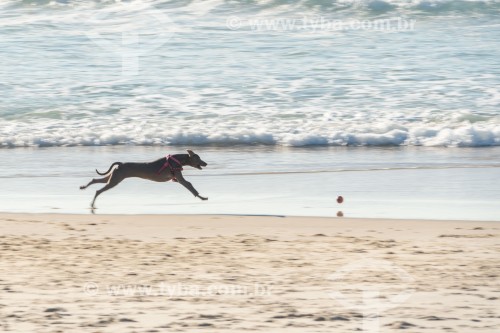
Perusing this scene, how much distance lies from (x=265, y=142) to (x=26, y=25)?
41.8 feet

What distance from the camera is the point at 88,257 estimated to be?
7.59m

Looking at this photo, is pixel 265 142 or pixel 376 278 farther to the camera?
pixel 265 142

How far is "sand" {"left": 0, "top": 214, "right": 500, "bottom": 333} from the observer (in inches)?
225

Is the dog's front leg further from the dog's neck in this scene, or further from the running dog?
the dog's neck

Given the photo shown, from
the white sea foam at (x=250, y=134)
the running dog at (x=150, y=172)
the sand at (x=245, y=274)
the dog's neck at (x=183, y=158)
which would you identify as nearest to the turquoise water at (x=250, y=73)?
the white sea foam at (x=250, y=134)

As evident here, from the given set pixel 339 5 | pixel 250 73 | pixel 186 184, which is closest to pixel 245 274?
pixel 186 184

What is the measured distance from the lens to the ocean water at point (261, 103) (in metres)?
11.1

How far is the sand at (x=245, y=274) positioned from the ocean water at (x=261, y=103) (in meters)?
0.91

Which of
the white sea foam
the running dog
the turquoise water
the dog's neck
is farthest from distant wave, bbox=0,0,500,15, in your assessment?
the running dog

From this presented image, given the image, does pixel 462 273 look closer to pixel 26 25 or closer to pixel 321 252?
pixel 321 252

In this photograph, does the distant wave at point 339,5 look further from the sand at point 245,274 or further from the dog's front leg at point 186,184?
the sand at point 245,274

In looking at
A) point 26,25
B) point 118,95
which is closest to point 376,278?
point 118,95

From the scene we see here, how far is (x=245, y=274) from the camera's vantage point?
6.96 meters

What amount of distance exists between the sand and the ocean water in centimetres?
91
